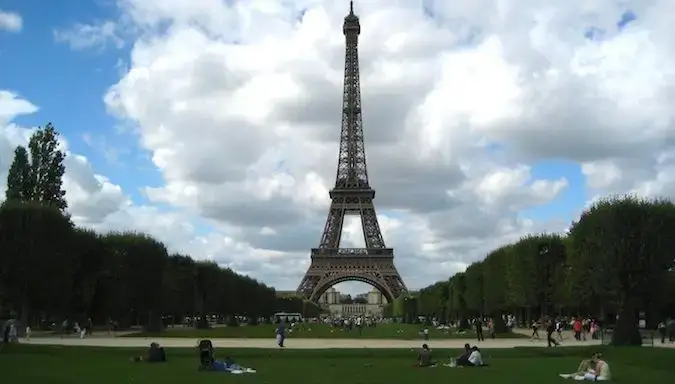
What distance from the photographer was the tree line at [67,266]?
59344mm

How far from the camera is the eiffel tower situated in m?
133

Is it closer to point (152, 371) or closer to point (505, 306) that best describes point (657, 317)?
point (505, 306)

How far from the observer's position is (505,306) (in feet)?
260

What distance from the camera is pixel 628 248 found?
155ft

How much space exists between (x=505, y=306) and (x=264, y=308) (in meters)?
54.3

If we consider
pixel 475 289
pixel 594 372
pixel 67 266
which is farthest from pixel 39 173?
pixel 594 372

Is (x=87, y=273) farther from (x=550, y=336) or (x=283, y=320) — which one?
(x=550, y=336)

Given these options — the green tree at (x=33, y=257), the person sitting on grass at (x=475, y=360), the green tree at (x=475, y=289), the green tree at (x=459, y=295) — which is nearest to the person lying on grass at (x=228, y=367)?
the person sitting on grass at (x=475, y=360)

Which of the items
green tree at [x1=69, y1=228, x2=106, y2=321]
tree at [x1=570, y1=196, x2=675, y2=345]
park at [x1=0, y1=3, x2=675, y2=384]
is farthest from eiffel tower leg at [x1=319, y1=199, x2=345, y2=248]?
tree at [x1=570, y1=196, x2=675, y2=345]

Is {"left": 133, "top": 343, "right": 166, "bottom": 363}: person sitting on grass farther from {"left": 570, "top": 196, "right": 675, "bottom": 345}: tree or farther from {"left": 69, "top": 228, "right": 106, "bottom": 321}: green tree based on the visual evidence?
{"left": 69, "top": 228, "right": 106, "bottom": 321}: green tree

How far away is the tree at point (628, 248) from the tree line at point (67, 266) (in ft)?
116

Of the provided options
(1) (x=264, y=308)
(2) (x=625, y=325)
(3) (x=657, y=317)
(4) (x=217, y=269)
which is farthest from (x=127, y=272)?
(1) (x=264, y=308)

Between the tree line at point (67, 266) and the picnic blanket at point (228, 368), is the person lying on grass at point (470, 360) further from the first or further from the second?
the tree line at point (67, 266)

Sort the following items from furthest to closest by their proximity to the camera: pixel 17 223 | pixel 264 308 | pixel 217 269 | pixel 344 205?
pixel 344 205
pixel 264 308
pixel 217 269
pixel 17 223
